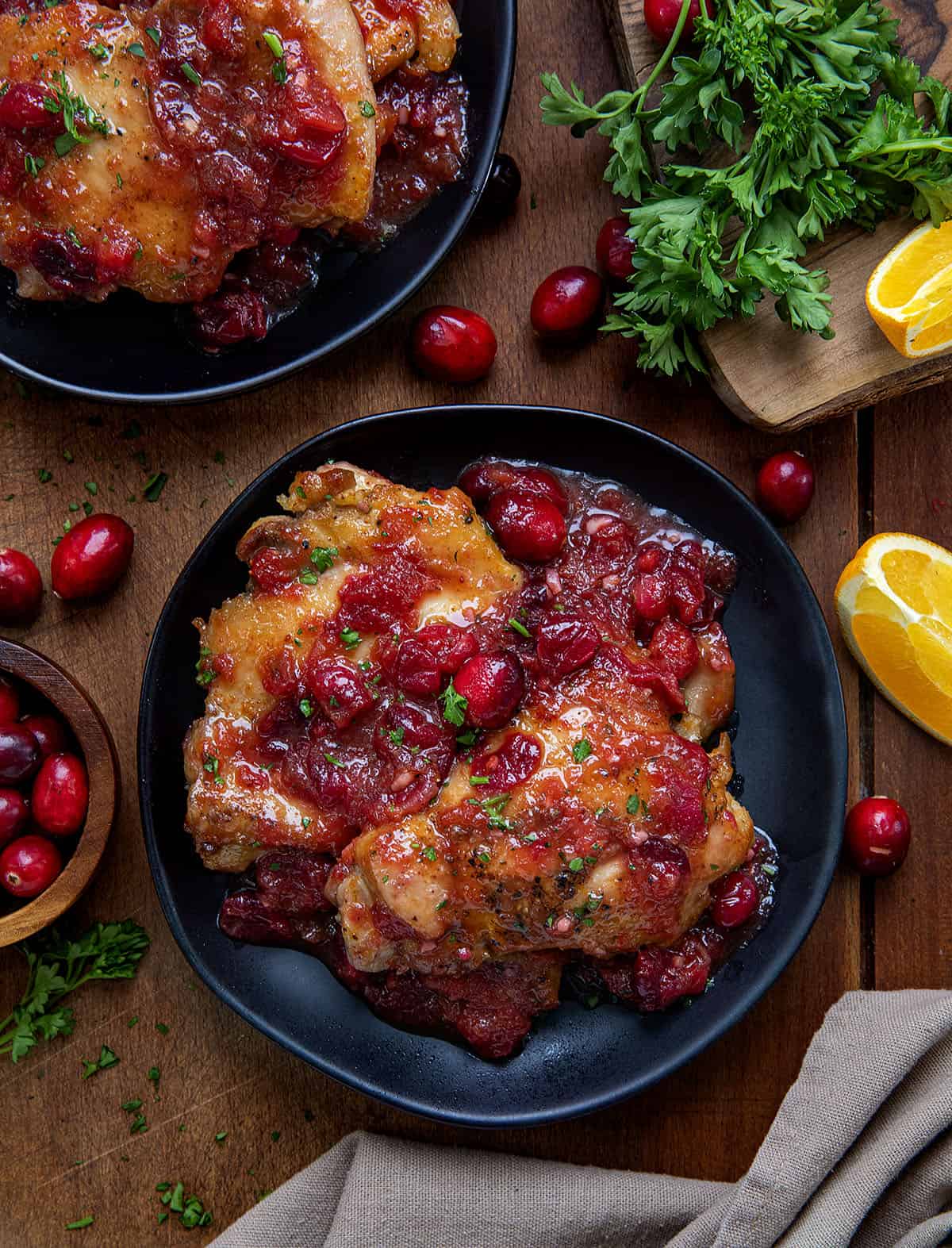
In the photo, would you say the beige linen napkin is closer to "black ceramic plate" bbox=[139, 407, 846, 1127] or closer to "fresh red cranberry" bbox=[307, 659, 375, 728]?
"black ceramic plate" bbox=[139, 407, 846, 1127]

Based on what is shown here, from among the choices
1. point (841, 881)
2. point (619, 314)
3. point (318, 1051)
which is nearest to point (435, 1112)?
point (318, 1051)

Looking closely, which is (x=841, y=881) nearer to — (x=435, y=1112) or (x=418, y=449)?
(x=435, y=1112)

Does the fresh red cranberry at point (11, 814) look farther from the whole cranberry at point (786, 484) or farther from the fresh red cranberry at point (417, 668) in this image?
the whole cranberry at point (786, 484)

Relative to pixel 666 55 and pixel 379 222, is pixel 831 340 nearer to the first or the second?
pixel 666 55

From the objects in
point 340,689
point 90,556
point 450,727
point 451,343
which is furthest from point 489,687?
point 90,556

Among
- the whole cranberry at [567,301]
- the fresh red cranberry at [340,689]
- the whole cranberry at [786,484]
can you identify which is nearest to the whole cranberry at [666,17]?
the whole cranberry at [567,301]

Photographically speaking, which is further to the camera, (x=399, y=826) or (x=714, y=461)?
(x=714, y=461)
